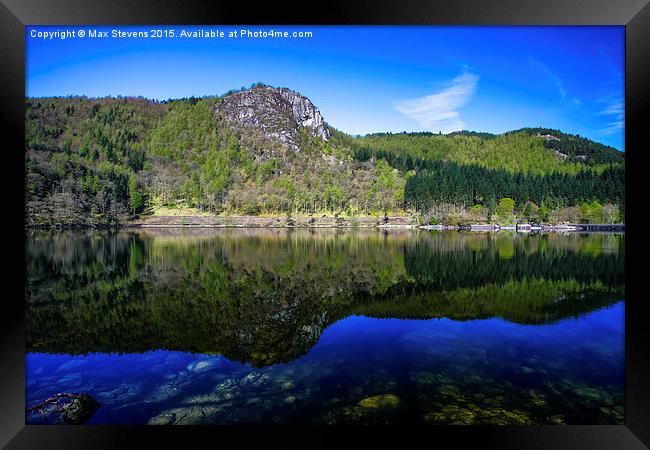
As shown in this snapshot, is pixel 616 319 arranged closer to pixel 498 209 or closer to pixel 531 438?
pixel 531 438

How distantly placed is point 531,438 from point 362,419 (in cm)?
153

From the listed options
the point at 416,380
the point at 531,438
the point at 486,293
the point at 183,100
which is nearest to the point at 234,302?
the point at 416,380

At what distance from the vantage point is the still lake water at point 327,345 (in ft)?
13.0

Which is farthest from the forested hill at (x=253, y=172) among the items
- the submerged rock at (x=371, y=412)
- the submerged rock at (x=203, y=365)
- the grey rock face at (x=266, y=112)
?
the submerged rock at (x=371, y=412)

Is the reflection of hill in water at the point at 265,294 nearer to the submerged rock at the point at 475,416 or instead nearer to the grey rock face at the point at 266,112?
the submerged rock at the point at 475,416

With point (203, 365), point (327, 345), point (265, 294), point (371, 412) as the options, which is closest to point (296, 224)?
point (265, 294)

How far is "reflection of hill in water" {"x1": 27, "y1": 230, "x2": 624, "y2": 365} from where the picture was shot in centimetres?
633

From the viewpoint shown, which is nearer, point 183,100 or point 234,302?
point 234,302

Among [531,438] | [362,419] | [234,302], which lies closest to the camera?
[531,438]

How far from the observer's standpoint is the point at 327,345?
19.4 feet
